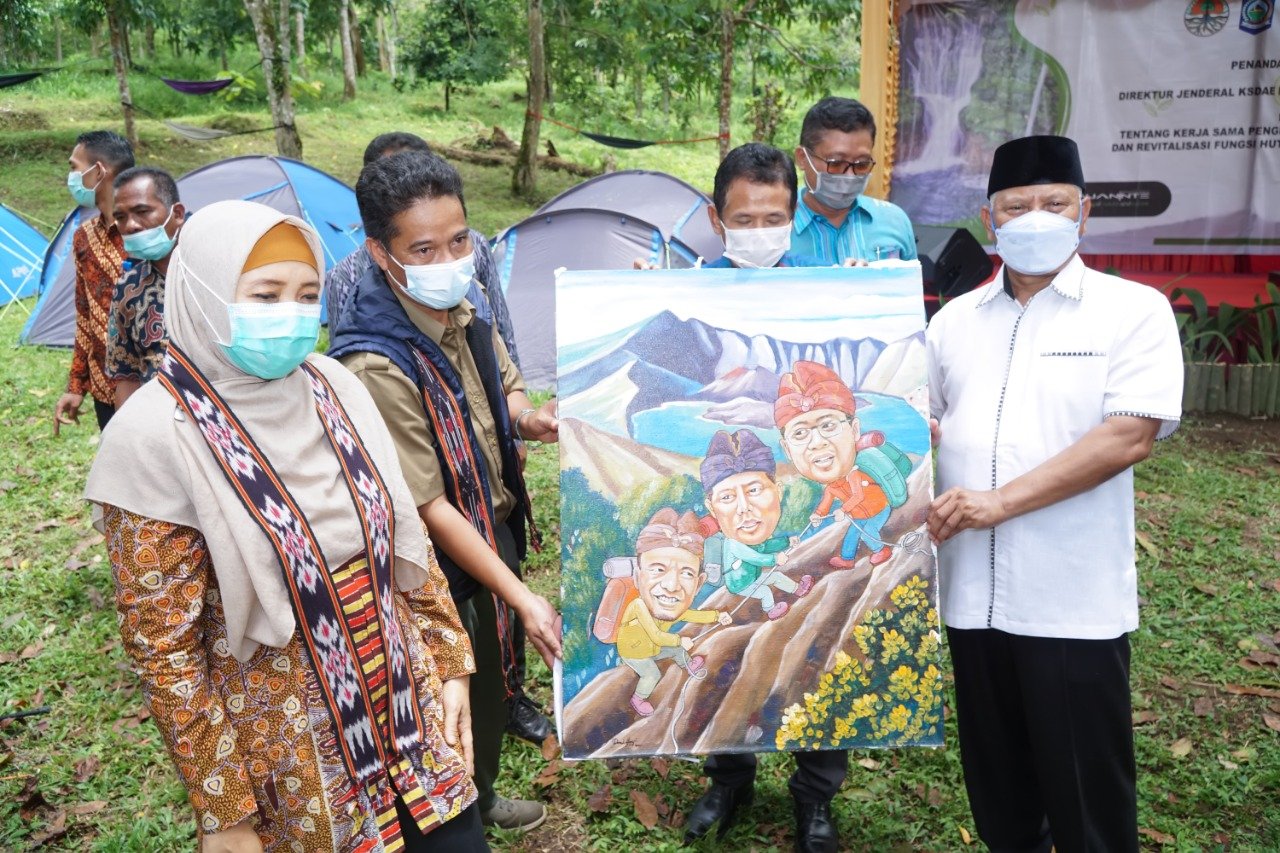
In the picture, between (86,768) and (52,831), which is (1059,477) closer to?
(52,831)

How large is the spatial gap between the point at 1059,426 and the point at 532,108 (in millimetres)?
12761

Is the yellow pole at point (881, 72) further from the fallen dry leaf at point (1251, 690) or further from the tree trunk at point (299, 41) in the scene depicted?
the tree trunk at point (299, 41)

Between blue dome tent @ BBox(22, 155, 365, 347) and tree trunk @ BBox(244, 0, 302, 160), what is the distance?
4.38ft

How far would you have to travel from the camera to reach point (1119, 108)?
7.66m

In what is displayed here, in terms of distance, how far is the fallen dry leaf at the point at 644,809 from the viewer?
10.9 feet

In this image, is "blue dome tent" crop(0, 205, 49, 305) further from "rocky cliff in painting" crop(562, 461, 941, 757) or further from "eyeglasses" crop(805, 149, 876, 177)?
"rocky cliff in painting" crop(562, 461, 941, 757)

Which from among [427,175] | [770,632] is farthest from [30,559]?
[770,632]

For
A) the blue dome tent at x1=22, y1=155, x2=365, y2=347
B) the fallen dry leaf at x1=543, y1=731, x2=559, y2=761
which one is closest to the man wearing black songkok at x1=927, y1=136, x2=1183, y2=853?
the fallen dry leaf at x1=543, y1=731, x2=559, y2=761

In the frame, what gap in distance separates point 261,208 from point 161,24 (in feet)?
88.9

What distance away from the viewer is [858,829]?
323 centimetres

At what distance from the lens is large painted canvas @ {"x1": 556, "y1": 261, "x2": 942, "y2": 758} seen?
238 centimetres

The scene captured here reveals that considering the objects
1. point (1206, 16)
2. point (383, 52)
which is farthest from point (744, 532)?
point (383, 52)

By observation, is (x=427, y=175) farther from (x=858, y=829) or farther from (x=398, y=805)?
(x=858, y=829)

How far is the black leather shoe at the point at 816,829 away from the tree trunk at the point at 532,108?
1210 cm
